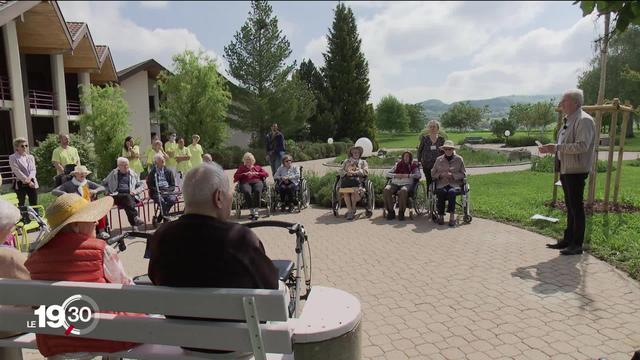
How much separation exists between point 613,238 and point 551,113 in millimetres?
54489

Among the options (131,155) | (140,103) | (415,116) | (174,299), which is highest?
(415,116)

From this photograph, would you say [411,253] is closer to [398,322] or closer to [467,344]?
[398,322]

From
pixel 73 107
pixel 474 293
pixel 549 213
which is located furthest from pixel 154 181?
pixel 73 107

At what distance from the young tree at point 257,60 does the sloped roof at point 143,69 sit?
5121 mm

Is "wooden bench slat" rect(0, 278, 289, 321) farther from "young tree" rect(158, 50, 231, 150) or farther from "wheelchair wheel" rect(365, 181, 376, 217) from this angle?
"young tree" rect(158, 50, 231, 150)

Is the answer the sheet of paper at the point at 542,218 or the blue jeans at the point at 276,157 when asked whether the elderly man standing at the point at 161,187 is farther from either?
the sheet of paper at the point at 542,218

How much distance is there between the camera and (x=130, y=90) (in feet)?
96.2

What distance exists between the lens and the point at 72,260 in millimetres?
2402

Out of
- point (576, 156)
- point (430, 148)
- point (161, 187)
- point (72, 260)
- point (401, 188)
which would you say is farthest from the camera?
point (161, 187)

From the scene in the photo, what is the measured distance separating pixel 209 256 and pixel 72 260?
33.9 inches

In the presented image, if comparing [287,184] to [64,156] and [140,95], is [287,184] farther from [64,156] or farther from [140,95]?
[140,95]

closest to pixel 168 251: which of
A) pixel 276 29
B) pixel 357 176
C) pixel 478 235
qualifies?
pixel 478 235

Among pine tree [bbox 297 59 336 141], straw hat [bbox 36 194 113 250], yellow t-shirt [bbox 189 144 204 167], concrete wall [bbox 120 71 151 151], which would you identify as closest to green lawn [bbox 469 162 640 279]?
straw hat [bbox 36 194 113 250]

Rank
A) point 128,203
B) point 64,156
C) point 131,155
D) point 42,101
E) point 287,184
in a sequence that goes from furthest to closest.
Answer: point 42,101 < point 131,155 < point 64,156 < point 287,184 < point 128,203
